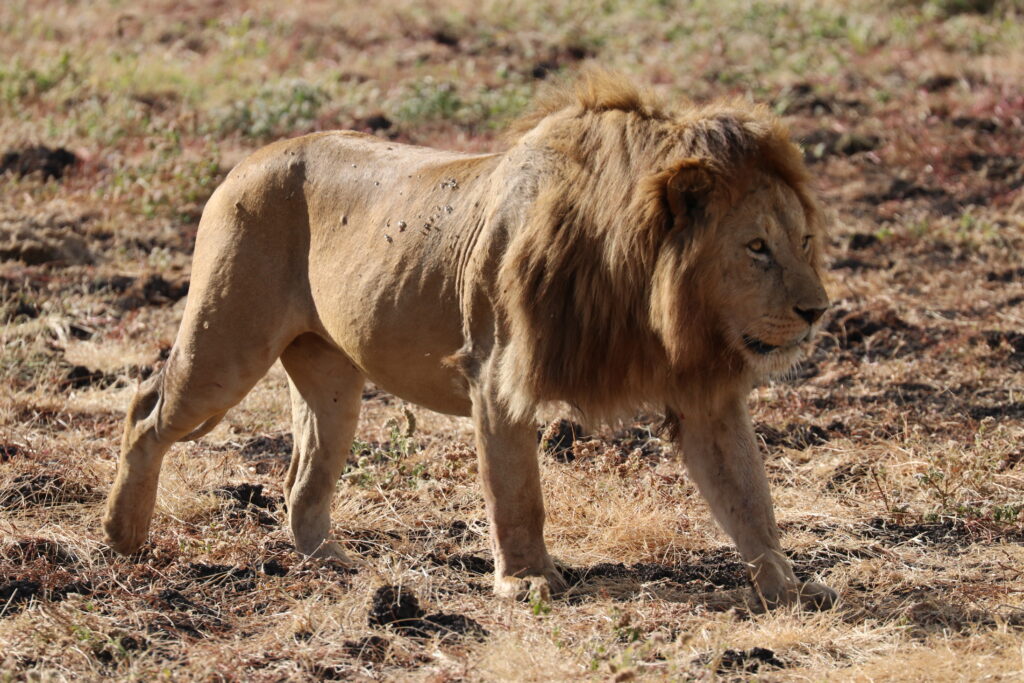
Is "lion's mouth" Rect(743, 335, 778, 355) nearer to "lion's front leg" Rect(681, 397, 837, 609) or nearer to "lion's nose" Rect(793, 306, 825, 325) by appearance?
"lion's nose" Rect(793, 306, 825, 325)

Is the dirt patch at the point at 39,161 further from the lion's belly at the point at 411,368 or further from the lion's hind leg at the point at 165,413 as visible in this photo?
the lion's belly at the point at 411,368

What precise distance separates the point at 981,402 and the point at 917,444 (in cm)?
75

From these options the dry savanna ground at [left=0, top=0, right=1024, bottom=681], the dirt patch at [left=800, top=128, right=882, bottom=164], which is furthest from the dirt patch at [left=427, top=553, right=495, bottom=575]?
the dirt patch at [left=800, top=128, right=882, bottom=164]

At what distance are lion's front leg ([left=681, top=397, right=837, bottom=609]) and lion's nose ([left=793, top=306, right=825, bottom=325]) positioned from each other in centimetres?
48

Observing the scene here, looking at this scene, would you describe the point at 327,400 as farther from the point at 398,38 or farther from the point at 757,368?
the point at 398,38

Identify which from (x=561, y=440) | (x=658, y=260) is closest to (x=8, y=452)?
(x=561, y=440)

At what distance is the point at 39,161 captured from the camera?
33.7ft

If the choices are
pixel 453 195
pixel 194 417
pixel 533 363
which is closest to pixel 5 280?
pixel 194 417

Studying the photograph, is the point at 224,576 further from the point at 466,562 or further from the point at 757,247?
the point at 757,247

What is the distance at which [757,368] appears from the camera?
3939mm

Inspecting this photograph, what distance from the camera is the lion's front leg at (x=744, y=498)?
4152 mm

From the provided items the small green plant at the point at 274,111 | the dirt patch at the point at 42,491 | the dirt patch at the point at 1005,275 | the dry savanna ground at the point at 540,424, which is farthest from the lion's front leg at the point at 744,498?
the small green plant at the point at 274,111

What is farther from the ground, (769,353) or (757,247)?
(757,247)

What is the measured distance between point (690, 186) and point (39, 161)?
7.68 meters
